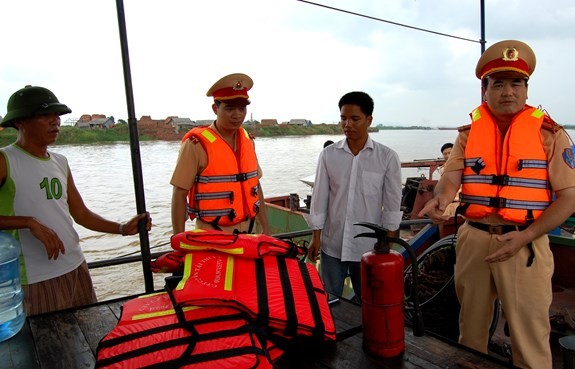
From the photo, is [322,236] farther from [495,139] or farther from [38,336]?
[38,336]

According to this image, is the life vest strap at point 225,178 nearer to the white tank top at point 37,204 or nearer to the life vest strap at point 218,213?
the life vest strap at point 218,213

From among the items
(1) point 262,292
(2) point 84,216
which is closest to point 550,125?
(1) point 262,292

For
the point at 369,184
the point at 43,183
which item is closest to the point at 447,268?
the point at 369,184

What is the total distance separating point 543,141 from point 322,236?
144cm

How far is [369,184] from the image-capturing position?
2.71 m

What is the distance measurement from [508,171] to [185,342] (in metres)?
1.72

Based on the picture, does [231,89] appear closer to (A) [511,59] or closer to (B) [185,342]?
(A) [511,59]

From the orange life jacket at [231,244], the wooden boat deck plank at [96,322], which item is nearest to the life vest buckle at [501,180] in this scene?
the orange life jacket at [231,244]

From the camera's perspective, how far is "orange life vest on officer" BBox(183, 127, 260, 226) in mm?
2578

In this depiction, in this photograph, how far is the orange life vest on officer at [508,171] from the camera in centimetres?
200

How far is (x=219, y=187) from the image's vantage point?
8.52 feet

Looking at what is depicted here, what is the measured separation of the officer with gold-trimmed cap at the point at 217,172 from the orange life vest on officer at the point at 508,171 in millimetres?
1332

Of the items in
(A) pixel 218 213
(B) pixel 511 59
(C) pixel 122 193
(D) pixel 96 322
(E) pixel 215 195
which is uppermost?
(B) pixel 511 59

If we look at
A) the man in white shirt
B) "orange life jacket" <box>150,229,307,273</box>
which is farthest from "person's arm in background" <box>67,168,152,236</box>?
the man in white shirt
